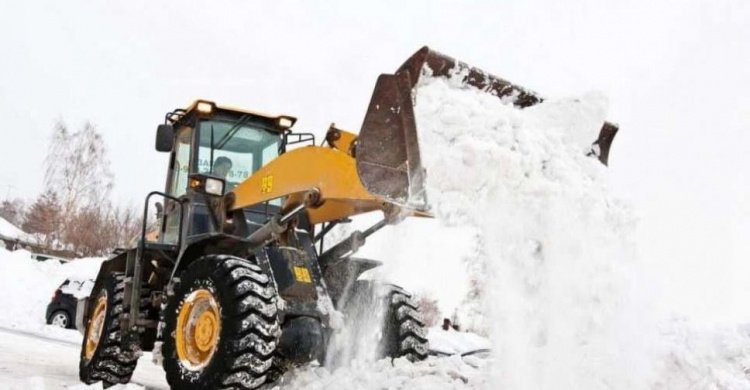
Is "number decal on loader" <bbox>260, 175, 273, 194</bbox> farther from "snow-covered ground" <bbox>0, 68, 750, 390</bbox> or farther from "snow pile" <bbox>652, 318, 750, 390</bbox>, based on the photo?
"snow pile" <bbox>652, 318, 750, 390</bbox>

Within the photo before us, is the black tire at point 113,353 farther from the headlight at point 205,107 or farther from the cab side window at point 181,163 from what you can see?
the headlight at point 205,107

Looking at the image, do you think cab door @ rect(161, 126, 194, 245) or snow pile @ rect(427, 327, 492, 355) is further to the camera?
→ snow pile @ rect(427, 327, 492, 355)

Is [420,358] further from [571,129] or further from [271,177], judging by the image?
[571,129]

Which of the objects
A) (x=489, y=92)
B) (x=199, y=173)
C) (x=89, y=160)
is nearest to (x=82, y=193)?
(x=89, y=160)

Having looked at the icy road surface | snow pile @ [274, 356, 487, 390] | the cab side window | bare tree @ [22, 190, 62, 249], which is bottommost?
the icy road surface

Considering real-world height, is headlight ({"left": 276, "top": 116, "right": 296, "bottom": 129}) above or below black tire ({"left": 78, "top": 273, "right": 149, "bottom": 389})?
above

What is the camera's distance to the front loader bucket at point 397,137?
4027 mm

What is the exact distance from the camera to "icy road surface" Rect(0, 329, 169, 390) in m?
6.02

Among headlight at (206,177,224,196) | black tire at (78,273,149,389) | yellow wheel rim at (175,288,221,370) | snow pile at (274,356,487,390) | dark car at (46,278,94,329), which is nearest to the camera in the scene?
snow pile at (274,356,487,390)

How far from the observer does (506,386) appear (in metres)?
3.92

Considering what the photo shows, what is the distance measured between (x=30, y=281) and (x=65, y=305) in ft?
17.9

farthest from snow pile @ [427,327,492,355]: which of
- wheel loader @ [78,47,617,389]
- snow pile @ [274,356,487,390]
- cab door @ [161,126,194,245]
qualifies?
snow pile @ [274,356,487,390]

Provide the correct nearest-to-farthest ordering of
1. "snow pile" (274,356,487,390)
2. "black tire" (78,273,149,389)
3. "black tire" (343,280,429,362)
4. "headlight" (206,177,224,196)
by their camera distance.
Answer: "snow pile" (274,356,487,390), "black tire" (343,280,429,362), "headlight" (206,177,224,196), "black tire" (78,273,149,389)

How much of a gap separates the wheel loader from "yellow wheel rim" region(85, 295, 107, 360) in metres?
0.02
